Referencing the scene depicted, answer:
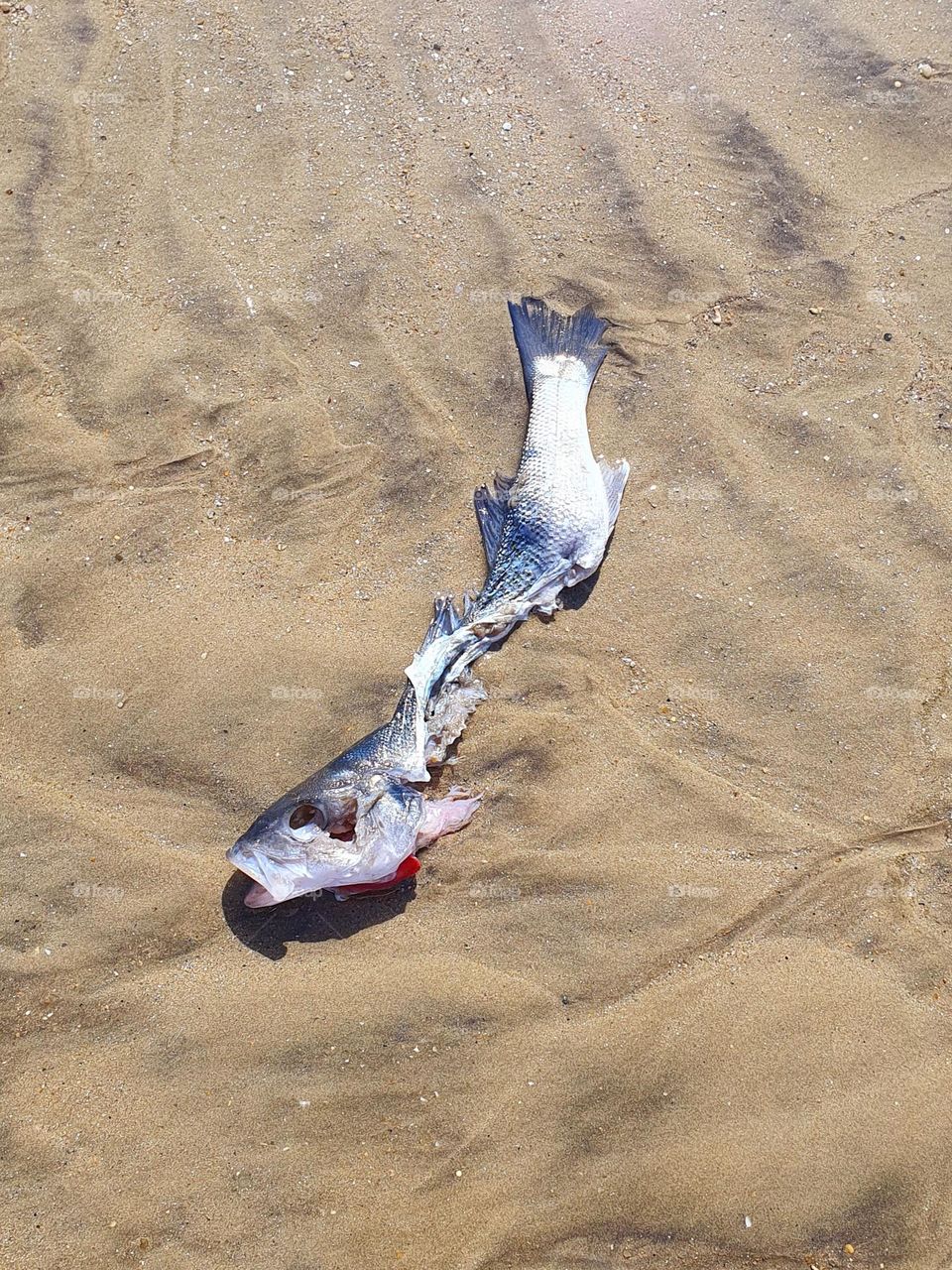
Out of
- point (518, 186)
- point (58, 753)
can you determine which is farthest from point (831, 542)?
point (58, 753)

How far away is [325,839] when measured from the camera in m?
4.54

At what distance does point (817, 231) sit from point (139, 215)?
4461mm

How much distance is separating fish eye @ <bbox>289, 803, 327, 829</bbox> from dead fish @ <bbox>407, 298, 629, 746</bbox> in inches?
31.5

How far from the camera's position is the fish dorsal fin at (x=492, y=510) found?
5.33m

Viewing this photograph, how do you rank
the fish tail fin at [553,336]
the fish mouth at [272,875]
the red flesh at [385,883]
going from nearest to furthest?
the fish mouth at [272,875] < the red flesh at [385,883] < the fish tail fin at [553,336]

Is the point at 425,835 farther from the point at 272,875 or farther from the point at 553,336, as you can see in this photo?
the point at 553,336

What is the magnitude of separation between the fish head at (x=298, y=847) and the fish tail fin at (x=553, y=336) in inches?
111

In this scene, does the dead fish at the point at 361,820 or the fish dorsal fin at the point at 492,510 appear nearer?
the dead fish at the point at 361,820

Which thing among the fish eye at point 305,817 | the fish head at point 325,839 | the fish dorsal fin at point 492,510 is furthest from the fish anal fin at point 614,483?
the fish eye at point 305,817

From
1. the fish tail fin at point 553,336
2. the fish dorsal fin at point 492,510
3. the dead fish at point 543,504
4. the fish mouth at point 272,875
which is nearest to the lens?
the fish mouth at point 272,875

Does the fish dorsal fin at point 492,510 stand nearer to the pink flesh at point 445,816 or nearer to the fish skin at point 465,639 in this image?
the fish skin at point 465,639

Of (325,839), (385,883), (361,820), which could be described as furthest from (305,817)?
(385,883)

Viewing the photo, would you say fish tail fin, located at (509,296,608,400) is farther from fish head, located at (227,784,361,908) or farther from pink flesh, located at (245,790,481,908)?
fish head, located at (227,784,361,908)

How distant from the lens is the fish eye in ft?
15.0
